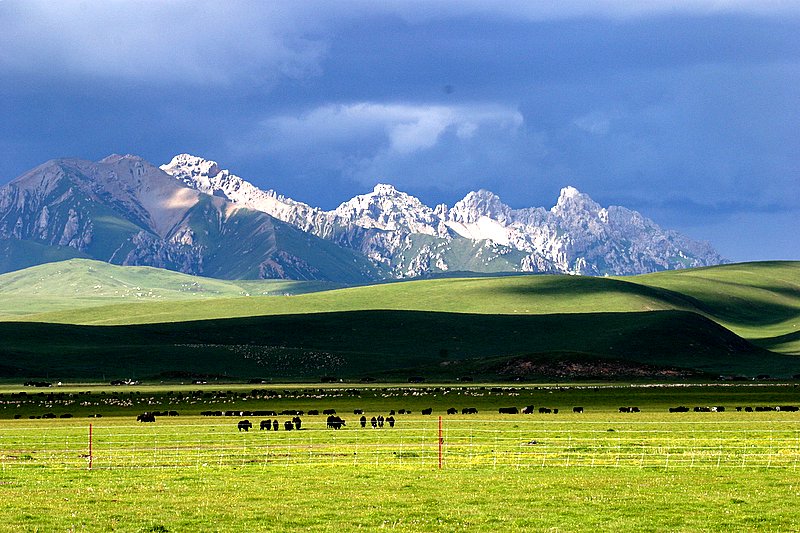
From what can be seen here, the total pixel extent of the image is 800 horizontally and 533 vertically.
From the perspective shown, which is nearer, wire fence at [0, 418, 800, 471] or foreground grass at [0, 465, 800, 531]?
foreground grass at [0, 465, 800, 531]

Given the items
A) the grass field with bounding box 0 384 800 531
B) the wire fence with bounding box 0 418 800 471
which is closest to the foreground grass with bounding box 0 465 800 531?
the grass field with bounding box 0 384 800 531

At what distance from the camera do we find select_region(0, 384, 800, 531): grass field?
33.3 metres

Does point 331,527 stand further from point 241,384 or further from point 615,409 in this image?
point 241,384

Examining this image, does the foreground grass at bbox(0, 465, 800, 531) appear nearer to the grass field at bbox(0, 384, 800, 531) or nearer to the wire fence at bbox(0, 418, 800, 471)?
the grass field at bbox(0, 384, 800, 531)

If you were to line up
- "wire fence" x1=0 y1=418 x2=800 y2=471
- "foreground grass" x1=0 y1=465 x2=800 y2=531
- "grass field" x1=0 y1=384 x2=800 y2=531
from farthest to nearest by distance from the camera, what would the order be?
"wire fence" x1=0 y1=418 x2=800 y2=471, "grass field" x1=0 y1=384 x2=800 y2=531, "foreground grass" x1=0 y1=465 x2=800 y2=531

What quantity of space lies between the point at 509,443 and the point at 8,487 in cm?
2952

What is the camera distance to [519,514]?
112 ft

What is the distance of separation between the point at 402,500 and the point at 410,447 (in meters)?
23.6

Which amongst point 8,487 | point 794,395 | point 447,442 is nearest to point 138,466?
point 8,487

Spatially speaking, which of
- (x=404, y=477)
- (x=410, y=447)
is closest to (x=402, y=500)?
(x=404, y=477)

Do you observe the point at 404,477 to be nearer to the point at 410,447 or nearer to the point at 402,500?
the point at 402,500

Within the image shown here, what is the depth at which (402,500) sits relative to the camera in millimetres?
37125

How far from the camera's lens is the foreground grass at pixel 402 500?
3250 centimetres

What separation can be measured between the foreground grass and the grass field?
83 millimetres
